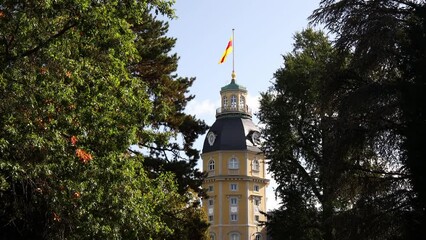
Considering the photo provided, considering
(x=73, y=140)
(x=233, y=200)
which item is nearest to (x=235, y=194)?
(x=233, y=200)

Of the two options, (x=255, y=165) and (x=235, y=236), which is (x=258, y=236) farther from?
(x=255, y=165)

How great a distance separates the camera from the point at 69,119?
10898mm

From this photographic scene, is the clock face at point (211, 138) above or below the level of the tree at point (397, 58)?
above

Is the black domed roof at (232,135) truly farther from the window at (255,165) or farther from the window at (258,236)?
the window at (258,236)

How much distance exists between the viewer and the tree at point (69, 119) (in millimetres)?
10523

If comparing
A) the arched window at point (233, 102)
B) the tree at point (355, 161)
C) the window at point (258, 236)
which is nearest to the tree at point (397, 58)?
the tree at point (355, 161)

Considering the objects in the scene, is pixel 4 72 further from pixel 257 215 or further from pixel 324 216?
pixel 257 215

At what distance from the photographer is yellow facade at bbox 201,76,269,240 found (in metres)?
68.1

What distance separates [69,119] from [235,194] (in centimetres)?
5905

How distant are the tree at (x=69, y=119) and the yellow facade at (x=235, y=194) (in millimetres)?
55259

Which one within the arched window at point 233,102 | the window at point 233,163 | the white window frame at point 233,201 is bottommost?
the white window frame at point 233,201

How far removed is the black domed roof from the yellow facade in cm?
35

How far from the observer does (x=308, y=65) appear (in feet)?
81.3

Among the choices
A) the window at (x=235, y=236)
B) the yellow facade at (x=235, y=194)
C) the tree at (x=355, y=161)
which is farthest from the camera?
the yellow facade at (x=235, y=194)
